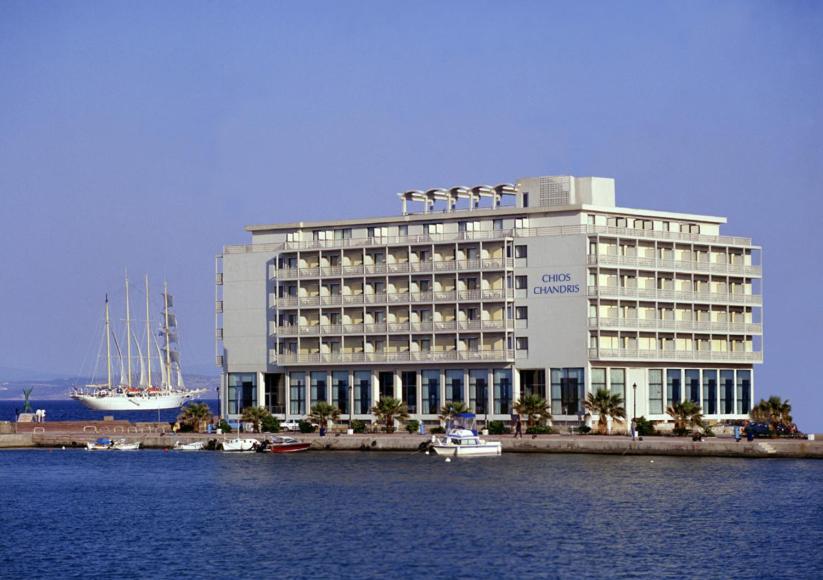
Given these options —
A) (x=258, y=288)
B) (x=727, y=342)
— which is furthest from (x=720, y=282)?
(x=258, y=288)

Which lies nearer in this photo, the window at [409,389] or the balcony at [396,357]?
the balcony at [396,357]

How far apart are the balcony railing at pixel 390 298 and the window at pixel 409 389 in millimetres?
7527

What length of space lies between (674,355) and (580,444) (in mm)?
27571

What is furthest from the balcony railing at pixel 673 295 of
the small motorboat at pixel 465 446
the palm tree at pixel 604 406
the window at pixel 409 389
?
the small motorboat at pixel 465 446

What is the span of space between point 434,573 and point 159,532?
2259cm

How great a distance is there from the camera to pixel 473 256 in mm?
157250

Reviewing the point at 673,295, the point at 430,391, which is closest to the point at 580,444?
the point at 430,391

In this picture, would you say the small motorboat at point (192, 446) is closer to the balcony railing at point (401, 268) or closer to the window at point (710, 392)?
the balcony railing at point (401, 268)

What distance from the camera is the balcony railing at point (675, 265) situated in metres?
153

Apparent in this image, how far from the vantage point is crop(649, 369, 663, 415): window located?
15675 centimetres

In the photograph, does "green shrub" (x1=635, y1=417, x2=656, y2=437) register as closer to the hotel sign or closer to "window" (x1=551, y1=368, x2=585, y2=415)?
"window" (x1=551, y1=368, x2=585, y2=415)

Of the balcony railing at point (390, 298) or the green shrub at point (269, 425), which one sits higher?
the balcony railing at point (390, 298)

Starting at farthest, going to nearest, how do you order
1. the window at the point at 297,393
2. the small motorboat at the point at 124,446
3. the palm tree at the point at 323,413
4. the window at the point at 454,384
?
1. the window at the point at 297,393
2. the window at the point at 454,384
3. the palm tree at the point at 323,413
4. the small motorboat at the point at 124,446

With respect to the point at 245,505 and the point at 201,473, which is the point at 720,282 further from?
the point at 245,505
